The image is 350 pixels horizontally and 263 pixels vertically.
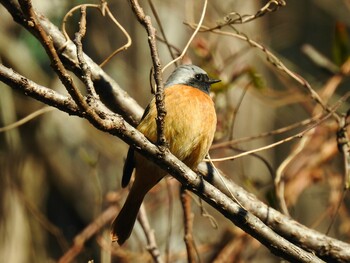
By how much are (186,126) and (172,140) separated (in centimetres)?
11

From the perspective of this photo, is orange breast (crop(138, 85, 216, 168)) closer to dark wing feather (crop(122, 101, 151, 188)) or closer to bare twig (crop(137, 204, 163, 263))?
dark wing feather (crop(122, 101, 151, 188))

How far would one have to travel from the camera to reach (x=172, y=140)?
11.5 ft

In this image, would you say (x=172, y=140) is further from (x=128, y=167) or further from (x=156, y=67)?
(x=156, y=67)

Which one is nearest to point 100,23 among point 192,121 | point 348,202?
point 192,121

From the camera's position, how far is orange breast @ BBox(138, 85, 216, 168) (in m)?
3.50

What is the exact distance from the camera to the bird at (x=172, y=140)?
3.51 metres

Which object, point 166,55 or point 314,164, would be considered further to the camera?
point 166,55

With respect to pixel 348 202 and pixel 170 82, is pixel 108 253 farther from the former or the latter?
pixel 348 202

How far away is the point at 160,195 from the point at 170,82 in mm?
1975

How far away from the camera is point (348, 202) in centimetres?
938

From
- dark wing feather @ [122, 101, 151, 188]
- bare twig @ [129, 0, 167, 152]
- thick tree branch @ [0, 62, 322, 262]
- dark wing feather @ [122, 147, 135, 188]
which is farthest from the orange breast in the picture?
bare twig @ [129, 0, 167, 152]

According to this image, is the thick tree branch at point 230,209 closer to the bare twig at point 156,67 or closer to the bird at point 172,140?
the bare twig at point 156,67

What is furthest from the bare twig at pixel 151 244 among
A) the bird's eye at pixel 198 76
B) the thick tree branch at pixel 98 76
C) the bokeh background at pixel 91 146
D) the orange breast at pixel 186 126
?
the bokeh background at pixel 91 146

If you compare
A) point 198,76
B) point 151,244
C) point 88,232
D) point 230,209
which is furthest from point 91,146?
point 230,209
